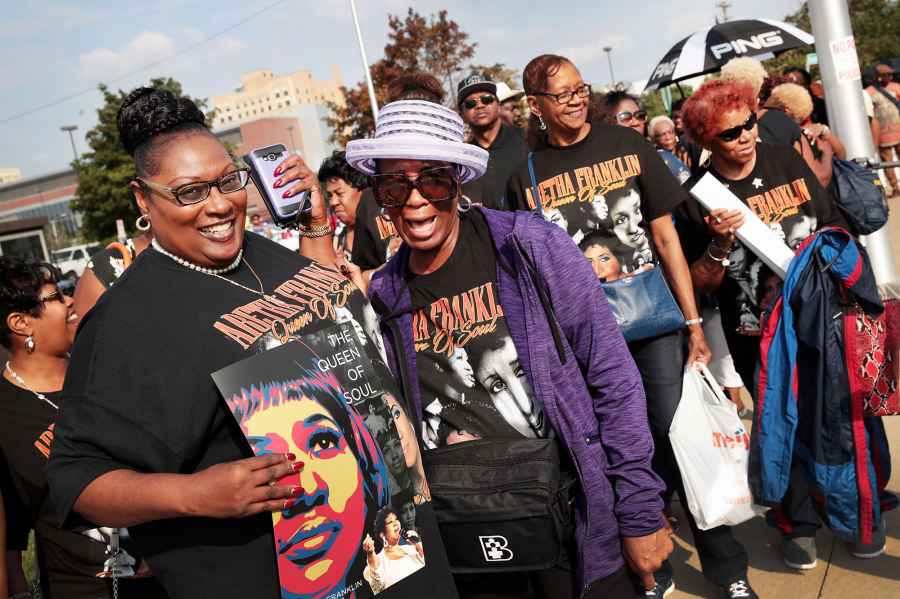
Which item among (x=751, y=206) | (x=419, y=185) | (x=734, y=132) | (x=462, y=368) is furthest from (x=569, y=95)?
(x=462, y=368)

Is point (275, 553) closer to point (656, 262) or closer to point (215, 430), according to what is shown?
point (215, 430)

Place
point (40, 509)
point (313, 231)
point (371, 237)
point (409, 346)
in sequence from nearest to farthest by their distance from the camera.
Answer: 1. point (409, 346)
2. point (313, 231)
3. point (40, 509)
4. point (371, 237)

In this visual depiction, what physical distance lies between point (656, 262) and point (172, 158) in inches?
96.6

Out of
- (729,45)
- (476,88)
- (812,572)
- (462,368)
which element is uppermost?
(729,45)

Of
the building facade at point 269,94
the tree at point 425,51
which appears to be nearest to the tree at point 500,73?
the tree at point 425,51

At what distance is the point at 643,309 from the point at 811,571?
4.81 feet

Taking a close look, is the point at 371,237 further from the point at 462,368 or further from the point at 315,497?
the point at 315,497

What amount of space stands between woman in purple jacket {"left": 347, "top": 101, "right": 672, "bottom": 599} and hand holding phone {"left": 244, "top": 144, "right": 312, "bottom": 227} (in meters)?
0.28

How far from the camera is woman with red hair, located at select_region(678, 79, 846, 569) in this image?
3664 millimetres

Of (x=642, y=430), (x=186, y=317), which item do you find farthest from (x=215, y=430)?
(x=642, y=430)

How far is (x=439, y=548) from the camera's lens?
2074mm

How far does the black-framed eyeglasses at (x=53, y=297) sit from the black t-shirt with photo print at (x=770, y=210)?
2.97 meters

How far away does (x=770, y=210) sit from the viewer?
3699 mm

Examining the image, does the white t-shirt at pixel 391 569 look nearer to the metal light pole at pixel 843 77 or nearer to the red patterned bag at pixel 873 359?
the red patterned bag at pixel 873 359
